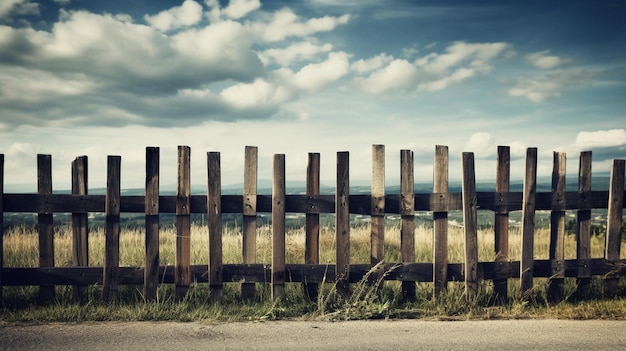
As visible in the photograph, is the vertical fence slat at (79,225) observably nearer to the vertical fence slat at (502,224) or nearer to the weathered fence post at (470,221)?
the weathered fence post at (470,221)

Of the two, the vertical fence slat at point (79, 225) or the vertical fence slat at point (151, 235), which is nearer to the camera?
the vertical fence slat at point (151, 235)

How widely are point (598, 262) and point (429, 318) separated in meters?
2.62

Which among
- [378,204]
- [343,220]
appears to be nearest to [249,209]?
[343,220]

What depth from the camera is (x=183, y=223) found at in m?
5.20

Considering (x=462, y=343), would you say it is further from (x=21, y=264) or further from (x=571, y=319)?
(x=21, y=264)

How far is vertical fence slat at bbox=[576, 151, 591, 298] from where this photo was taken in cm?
562

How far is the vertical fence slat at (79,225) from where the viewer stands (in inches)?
212

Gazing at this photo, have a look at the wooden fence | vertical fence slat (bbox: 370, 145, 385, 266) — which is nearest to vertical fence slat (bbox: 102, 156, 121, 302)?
the wooden fence

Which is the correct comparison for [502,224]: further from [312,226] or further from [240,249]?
[240,249]

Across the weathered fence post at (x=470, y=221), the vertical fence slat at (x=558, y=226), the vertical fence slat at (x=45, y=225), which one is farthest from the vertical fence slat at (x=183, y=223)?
the vertical fence slat at (x=558, y=226)

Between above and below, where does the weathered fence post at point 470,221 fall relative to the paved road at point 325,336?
above

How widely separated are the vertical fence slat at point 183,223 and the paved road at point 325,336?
0.70 m

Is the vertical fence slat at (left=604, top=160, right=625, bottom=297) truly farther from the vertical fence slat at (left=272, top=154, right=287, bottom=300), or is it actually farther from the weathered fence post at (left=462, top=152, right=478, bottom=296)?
the vertical fence slat at (left=272, top=154, right=287, bottom=300)

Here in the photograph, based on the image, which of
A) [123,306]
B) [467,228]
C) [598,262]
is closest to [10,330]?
[123,306]
